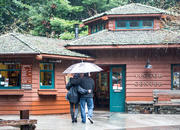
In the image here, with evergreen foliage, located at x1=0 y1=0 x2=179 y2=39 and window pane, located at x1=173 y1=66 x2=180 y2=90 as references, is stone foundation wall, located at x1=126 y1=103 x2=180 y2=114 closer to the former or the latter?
window pane, located at x1=173 y1=66 x2=180 y2=90

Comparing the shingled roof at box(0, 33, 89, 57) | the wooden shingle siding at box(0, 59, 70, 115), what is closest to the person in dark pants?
the shingled roof at box(0, 33, 89, 57)

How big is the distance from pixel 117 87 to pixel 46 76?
152 inches

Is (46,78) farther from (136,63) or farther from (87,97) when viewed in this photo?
(136,63)

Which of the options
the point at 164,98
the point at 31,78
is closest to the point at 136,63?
the point at 164,98

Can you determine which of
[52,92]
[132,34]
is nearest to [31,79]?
[52,92]

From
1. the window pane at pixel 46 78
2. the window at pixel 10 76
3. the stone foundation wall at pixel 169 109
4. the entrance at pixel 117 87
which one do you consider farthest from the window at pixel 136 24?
the window at pixel 10 76

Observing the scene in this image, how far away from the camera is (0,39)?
51.6 ft

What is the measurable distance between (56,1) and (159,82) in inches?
601

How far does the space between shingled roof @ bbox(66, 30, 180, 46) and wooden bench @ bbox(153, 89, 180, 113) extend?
2405 millimetres

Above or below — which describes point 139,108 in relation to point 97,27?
below

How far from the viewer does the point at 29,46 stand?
14.3 meters

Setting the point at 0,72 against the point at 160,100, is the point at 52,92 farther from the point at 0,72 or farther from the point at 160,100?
the point at 160,100

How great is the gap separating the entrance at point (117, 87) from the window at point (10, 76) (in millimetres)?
4857

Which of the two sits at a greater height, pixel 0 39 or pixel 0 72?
pixel 0 39
